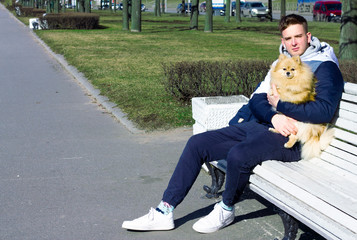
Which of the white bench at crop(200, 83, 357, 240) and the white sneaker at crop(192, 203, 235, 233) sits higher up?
the white bench at crop(200, 83, 357, 240)

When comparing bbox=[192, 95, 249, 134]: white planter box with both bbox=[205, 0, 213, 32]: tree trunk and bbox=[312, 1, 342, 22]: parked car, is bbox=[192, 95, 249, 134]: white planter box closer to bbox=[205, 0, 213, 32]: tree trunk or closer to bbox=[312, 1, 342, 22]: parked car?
bbox=[205, 0, 213, 32]: tree trunk

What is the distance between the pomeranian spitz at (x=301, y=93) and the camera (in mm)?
4109

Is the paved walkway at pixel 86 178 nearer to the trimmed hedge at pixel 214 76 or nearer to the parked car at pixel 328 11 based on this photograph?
the trimmed hedge at pixel 214 76

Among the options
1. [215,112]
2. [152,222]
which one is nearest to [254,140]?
[152,222]

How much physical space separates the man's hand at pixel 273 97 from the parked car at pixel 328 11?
4546 cm

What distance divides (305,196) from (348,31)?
10.4 m

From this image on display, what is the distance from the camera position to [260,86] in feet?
15.7

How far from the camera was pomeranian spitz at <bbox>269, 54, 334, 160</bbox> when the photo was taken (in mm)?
4109

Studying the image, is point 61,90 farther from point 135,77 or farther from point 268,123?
point 268,123

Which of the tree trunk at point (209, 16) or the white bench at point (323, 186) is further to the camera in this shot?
the tree trunk at point (209, 16)

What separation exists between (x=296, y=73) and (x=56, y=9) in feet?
148

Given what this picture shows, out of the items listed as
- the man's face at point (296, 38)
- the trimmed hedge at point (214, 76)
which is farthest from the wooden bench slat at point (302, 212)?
the trimmed hedge at point (214, 76)

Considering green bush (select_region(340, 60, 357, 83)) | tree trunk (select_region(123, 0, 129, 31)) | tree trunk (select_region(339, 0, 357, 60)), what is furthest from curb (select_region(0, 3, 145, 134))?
tree trunk (select_region(123, 0, 129, 31))

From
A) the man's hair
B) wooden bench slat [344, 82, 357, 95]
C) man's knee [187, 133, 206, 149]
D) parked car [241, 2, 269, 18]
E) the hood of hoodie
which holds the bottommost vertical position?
man's knee [187, 133, 206, 149]
